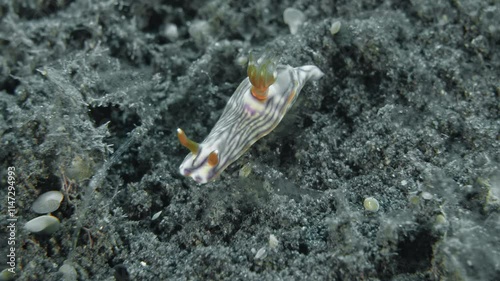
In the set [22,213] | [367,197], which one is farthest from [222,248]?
[22,213]

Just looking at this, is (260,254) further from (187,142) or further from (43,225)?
(43,225)

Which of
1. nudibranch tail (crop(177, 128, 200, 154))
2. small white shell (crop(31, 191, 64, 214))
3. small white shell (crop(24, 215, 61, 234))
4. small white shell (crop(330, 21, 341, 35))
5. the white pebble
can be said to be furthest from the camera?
the white pebble

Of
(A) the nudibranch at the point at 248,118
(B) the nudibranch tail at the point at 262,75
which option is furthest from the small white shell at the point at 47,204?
(B) the nudibranch tail at the point at 262,75

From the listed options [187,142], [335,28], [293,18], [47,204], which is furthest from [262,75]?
[47,204]

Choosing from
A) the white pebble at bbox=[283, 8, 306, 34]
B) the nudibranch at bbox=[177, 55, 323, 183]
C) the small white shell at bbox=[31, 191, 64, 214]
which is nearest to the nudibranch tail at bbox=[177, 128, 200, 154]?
the nudibranch at bbox=[177, 55, 323, 183]

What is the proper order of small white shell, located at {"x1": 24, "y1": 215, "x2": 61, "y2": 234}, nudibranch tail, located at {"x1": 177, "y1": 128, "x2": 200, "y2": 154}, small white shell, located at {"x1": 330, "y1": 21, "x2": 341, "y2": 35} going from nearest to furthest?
nudibranch tail, located at {"x1": 177, "y1": 128, "x2": 200, "y2": 154} → small white shell, located at {"x1": 24, "y1": 215, "x2": 61, "y2": 234} → small white shell, located at {"x1": 330, "y1": 21, "x2": 341, "y2": 35}

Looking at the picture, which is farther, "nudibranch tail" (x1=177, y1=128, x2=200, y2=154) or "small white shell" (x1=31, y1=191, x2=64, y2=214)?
"small white shell" (x1=31, y1=191, x2=64, y2=214)

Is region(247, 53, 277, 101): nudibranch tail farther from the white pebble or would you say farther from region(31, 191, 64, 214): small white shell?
region(31, 191, 64, 214): small white shell

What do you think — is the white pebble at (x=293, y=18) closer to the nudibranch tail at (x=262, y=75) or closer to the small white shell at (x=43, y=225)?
the nudibranch tail at (x=262, y=75)
